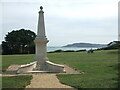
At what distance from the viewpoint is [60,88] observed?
11312 mm

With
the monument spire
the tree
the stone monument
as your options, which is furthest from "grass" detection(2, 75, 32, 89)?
the tree

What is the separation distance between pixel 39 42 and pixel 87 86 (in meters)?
10.9

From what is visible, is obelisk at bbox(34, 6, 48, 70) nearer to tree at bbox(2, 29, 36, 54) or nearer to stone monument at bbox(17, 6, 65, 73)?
stone monument at bbox(17, 6, 65, 73)

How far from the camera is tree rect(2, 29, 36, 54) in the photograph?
2370 inches

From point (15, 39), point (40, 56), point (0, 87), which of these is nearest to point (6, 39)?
point (15, 39)

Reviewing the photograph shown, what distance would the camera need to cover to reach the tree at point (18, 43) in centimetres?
6019

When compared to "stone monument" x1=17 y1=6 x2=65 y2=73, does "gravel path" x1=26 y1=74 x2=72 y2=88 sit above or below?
below

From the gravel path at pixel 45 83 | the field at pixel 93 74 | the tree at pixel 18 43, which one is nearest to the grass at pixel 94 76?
the field at pixel 93 74

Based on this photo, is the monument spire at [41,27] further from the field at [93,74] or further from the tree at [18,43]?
the tree at [18,43]

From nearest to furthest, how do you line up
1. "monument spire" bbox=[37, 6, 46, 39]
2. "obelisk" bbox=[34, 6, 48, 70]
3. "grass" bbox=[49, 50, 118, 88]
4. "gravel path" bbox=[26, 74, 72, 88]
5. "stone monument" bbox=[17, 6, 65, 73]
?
"gravel path" bbox=[26, 74, 72, 88] → "grass" bbox=[49, 50, 118, 88] → "stone monument" bbox=[17, 6, 65, 73] → "obelisk" bbox=[34, 6, 48, 70] → "monument spire" bbox=[37, 6, 46, 39]

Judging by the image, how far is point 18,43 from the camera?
61906 millimetres

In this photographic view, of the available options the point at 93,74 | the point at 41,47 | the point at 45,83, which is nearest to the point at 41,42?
the point at 41,47

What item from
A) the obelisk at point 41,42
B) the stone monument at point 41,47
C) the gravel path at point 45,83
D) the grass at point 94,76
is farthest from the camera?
the obelisk at point 41,42

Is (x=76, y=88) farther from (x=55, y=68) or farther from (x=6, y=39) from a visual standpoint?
(x=6, y=39)
